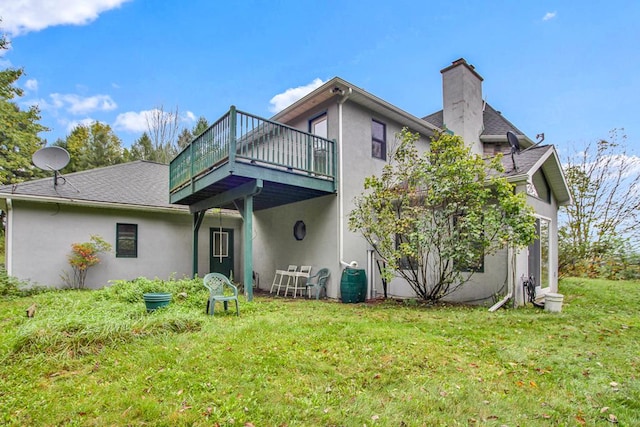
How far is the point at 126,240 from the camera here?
10.3m

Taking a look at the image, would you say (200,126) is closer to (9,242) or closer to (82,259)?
(82,259)

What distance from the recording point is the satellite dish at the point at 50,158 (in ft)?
31.1

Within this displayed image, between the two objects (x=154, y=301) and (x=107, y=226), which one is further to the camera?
(x=107, y=226)

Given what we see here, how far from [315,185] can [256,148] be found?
5.63 feet

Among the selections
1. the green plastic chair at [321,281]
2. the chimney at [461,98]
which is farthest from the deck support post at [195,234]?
the chimney at [461,98]

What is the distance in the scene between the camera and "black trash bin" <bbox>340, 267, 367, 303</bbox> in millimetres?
8031

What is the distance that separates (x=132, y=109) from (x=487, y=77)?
903 inches

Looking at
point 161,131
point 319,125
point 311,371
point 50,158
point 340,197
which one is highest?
point 161,131

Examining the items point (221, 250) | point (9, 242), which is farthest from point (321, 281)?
point (9, 242)

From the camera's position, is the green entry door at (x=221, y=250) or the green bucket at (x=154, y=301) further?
the green entry door at (x=221, y=250)

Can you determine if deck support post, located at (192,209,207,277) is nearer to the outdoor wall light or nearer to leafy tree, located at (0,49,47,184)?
the outdoor wall light

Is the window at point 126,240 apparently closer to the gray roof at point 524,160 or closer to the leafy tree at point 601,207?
the gray roof at point 524,160

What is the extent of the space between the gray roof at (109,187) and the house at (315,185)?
0.53 feet

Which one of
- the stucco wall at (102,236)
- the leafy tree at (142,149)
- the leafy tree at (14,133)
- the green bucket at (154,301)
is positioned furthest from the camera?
the leafy tree at (142,149)
